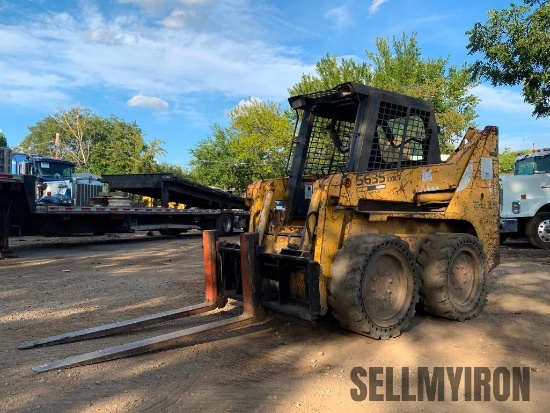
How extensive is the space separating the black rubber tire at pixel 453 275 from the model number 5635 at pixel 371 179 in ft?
3.67

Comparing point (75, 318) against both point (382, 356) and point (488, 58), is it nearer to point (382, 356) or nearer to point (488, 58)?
point (382, 356)

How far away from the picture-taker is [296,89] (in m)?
38.3

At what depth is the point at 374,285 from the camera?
4.83m

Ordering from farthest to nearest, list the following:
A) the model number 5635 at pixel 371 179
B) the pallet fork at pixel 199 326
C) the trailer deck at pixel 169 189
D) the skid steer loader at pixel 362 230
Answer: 1. the trailer deck at pixel 169 189
2. the model number 5635 at pixel 371 179
3. the skid steer loader at pixel 362 230
4. the pallet fork at pixel 199 326

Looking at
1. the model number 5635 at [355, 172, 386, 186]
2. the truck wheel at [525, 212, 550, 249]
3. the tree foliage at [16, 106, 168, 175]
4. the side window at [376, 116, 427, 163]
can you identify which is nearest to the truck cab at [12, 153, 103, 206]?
the side window at [376, 116, 427, 163]

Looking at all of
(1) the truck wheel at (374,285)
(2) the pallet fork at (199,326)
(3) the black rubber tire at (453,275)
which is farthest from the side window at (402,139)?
(2) the pallet fork at (199,326)

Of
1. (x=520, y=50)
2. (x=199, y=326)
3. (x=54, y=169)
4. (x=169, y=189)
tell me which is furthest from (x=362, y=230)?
(x=54, y=169)

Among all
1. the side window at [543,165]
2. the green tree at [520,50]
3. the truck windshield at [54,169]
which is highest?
the green tree at [520,50]

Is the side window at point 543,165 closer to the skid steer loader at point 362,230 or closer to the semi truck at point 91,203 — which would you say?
the skid steer loader at point 362,230

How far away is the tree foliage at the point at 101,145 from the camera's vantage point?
168 feet

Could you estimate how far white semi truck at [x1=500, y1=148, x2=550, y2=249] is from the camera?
42.0ft

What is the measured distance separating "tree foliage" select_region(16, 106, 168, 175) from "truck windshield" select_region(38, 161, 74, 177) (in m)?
32.3

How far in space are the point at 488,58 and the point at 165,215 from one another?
1134 centimetres

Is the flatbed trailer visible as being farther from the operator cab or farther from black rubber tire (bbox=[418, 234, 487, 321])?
black rubber tire (bbox=[418, 234, 487, 321])
